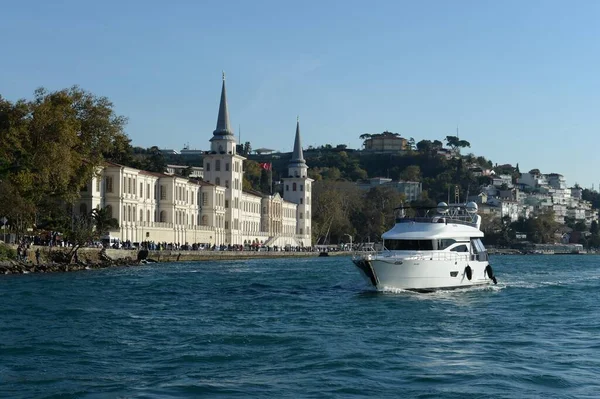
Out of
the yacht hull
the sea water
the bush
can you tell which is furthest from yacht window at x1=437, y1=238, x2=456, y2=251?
the bush

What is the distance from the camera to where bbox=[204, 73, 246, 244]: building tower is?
446 ft

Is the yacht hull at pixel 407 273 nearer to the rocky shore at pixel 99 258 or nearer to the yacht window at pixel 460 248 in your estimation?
the yacht window at pixel 460 248

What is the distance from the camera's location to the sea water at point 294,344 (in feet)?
76.2

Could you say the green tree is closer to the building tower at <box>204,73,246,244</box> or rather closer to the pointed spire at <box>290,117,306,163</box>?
the building tower at <box>204,73,246,244</box>

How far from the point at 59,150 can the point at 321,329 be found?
4556 centimetres

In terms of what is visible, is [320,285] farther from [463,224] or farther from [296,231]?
→ [296,231]

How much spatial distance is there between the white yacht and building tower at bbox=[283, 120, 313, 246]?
115247 mm

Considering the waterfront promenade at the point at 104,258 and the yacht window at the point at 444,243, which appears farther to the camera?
the waterfront promenade at the point at 104,258

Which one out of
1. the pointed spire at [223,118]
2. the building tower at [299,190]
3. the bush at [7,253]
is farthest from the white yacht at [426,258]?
the building tower at [299,190]

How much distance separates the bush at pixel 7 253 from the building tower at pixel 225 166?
67844mm

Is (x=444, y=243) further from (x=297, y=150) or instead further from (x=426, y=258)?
(x=297, y=150)

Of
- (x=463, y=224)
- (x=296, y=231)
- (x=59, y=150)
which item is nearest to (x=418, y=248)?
(x=463, y=224)

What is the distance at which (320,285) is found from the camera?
185 feet

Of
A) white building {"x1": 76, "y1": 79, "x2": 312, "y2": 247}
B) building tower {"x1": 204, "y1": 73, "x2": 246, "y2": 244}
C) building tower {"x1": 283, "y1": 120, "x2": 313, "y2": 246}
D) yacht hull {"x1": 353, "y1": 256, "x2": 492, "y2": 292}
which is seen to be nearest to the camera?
yacht hull {"x1": 353, "y1": 256, "x2": 492, "y2": 292}
